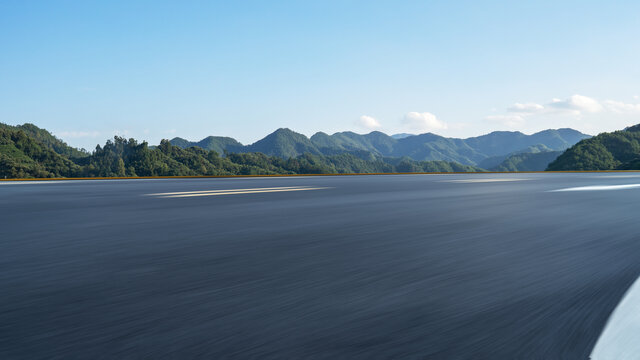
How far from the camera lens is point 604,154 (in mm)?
173125

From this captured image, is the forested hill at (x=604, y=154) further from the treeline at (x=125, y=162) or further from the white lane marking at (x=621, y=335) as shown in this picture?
the white lane marking at (x=621, y=335)

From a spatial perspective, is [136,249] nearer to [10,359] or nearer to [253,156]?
[10,359]

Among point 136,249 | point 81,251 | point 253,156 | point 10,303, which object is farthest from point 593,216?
point 253,156

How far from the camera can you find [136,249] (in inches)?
310

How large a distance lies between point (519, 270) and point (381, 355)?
353 cm

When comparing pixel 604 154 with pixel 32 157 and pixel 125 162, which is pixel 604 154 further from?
pixel 32 157

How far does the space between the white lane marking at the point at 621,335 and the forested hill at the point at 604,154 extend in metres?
169

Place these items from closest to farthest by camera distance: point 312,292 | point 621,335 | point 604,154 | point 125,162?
point 621,335 < point 312,292 < point 125,162 < point 604,154

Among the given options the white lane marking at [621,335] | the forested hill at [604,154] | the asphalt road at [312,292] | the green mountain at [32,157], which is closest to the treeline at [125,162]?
the green mountain at [32,157]

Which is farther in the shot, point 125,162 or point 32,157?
point 125,162

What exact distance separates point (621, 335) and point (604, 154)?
197 m

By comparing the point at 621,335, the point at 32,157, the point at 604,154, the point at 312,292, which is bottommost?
the point at 621,335

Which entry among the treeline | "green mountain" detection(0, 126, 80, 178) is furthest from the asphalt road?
"green mountain" detection(0, 126, 80, 178)

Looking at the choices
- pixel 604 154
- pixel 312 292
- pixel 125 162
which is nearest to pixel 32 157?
pixel 125 162
